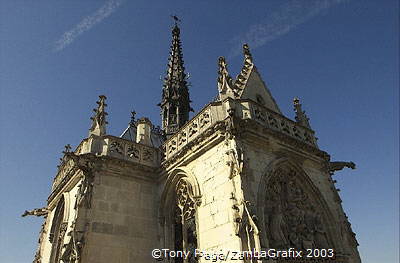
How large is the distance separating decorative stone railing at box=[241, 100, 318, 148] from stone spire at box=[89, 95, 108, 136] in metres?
4.87

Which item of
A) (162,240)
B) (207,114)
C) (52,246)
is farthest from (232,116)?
(52,246)

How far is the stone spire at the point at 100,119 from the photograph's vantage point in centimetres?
1063

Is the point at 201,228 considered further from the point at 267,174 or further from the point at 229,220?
the point at 267,174

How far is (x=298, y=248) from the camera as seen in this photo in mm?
7766

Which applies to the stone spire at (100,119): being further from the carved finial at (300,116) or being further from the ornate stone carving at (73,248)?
the carved finial at (300,116)

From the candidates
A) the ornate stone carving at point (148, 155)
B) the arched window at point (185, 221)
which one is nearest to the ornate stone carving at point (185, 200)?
the arched window at point (185, 221)

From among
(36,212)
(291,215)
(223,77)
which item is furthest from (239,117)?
(36,212)

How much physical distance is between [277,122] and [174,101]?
10363mm

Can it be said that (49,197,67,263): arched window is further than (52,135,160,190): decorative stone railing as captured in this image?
Yes

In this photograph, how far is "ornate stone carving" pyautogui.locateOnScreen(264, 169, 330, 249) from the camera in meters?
7.49

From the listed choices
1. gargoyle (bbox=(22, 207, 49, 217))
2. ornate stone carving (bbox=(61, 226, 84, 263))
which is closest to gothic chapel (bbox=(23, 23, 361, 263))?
ornate stone carving (bbox=(61, 226, 84, 263))

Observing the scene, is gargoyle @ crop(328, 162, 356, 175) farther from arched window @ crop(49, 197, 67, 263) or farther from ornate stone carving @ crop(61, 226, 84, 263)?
arched window @ crop(49, 197, 67, 263)

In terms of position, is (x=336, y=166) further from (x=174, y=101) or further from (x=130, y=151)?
(x=174, y=101)

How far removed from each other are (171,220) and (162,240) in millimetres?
633
